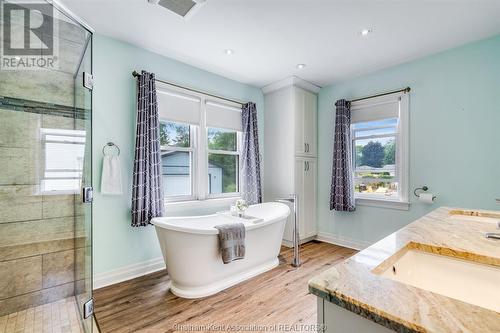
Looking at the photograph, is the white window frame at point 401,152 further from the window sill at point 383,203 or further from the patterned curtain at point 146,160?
the patterned curtain at point 146,160

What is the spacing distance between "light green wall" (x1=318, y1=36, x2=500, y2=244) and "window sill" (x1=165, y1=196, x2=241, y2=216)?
208 cm

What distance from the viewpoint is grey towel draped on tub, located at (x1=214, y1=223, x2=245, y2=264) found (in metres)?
2.25

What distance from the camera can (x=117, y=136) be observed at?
258 cm

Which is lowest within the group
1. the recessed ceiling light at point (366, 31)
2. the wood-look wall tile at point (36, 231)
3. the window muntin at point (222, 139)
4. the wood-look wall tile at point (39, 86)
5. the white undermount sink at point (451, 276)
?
the wood-look wall tile at point (36, 231)

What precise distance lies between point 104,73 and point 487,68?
409cm

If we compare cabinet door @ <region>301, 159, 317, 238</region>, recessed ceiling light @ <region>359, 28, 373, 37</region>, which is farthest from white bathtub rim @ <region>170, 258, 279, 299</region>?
recessed ceiling light @ <region>359, 28, 373, 37</region>

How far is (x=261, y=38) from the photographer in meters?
2.52

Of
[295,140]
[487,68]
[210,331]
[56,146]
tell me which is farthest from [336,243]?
[56,146]

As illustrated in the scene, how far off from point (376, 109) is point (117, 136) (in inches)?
134

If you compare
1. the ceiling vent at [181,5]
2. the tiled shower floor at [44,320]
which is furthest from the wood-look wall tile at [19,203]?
the ceiling vent at [181,5]

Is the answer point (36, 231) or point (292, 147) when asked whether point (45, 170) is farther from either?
point (292, 147)

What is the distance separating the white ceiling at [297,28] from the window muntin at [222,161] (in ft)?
3.29

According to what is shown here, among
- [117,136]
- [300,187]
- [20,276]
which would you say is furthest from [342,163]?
[20,276]

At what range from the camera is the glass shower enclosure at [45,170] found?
198 cm
